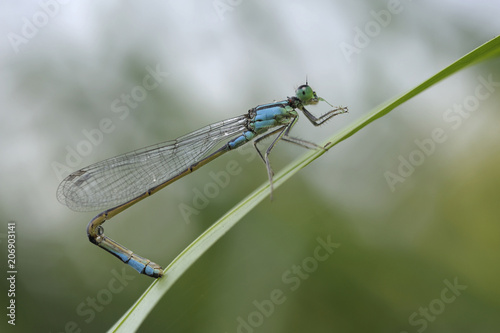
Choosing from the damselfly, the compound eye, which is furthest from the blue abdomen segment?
the compound eye

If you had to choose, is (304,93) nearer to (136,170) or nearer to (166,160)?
(166,160)

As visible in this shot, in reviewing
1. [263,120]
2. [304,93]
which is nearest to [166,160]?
[263,120]

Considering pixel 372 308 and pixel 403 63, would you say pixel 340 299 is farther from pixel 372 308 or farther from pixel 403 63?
pixel 403 63

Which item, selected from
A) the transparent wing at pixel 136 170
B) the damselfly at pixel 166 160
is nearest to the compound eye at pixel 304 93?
the damselfly at pixel 166 160

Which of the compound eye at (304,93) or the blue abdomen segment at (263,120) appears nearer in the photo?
the compound eye at (304,93)

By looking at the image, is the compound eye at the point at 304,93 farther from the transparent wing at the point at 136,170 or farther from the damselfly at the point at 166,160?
the transparent wing at the point at 136,170

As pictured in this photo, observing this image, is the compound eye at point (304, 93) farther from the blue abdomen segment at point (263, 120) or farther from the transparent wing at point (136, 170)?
the transparent wing at point (136, 170)

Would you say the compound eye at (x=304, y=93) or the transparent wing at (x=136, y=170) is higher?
the transparent wing at (x=136, y=170)

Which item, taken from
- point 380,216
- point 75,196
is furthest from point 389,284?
point 75,196

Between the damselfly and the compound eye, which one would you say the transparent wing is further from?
the compound eye
